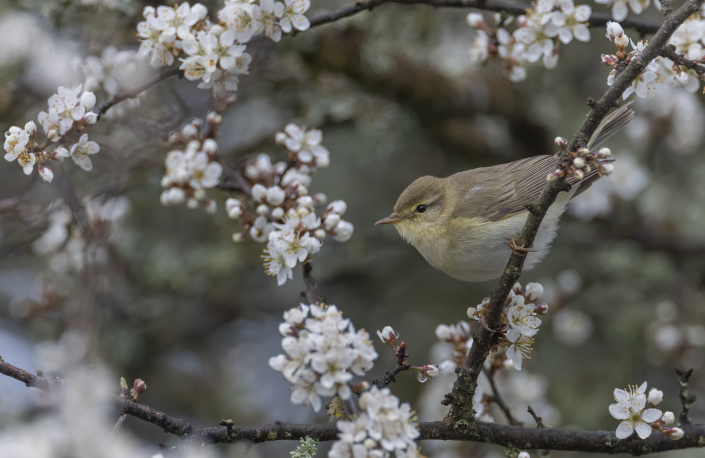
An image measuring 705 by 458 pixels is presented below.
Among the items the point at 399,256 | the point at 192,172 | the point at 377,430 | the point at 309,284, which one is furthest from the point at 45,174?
the point at 399,256

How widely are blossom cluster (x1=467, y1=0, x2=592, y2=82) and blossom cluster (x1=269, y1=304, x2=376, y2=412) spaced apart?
1.92 m

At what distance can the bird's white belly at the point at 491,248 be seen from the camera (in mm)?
3113

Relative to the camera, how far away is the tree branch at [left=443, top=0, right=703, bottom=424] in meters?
1.96

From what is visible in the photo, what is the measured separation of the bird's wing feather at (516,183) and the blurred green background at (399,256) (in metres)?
1.59

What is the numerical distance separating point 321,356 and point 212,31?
60.7 inches

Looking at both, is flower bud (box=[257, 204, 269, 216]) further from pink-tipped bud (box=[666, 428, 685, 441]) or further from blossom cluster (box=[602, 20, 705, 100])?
pink-tipped bud (box=[666, 428, 685, 441])

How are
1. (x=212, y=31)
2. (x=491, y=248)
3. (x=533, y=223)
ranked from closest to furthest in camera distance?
(x=533, y=223) < (x=212, y=31) < (x=491, y=248)

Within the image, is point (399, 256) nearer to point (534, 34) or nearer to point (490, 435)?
point (534, 34)

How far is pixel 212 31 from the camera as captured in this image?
2574mm

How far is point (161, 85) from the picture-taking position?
11.2 ft

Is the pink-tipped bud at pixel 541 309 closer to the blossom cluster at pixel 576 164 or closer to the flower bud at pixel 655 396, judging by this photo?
the flower bud at pixel 655 396

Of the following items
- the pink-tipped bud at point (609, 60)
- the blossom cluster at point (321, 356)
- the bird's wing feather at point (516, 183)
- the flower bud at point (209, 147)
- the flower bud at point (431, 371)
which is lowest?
the blossom cluster at point (321, 356)

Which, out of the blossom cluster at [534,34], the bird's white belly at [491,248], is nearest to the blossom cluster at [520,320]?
the bird's white belly at [491,248]

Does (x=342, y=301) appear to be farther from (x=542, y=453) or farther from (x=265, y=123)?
(x=542, y=453)
